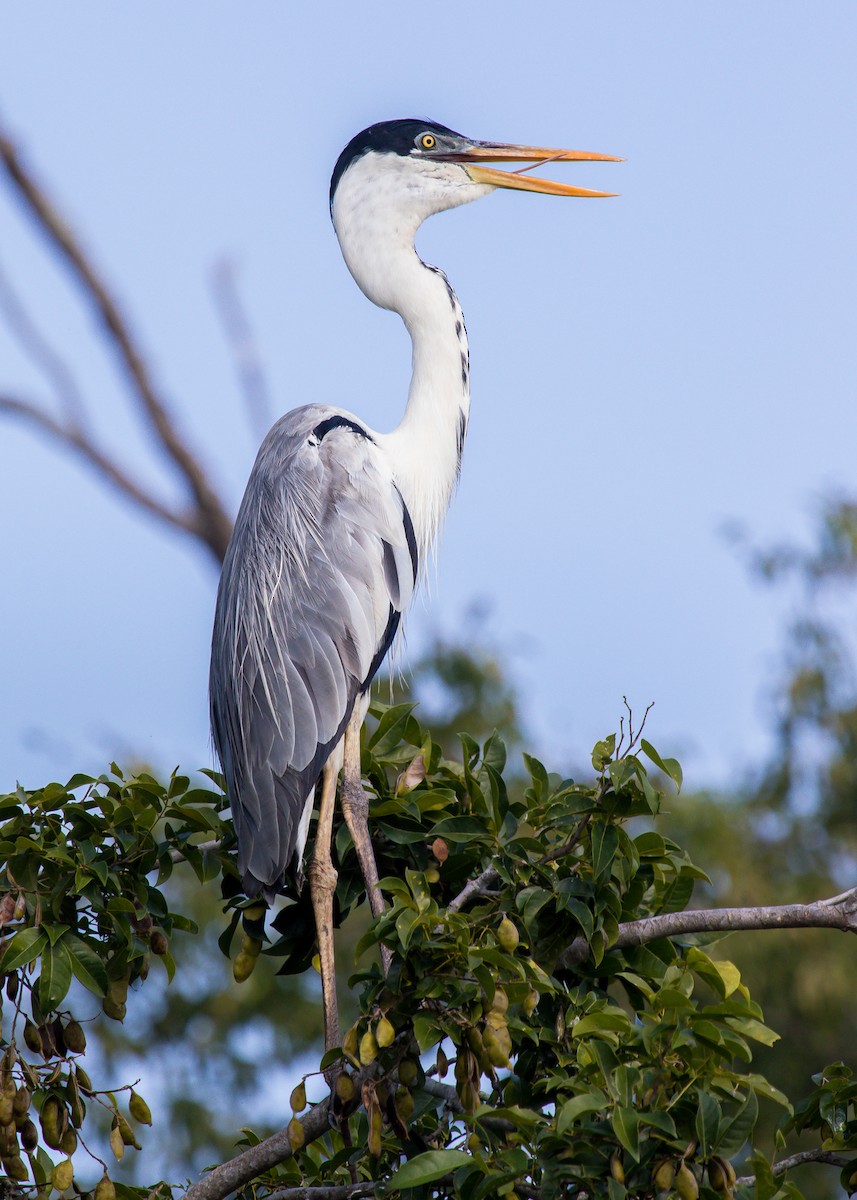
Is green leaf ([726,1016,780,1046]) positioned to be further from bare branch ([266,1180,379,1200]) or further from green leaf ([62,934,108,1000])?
green leaf ([62,934,108,1000])

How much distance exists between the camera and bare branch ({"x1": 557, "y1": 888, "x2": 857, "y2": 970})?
2.42m

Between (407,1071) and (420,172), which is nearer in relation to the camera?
(407,1071)

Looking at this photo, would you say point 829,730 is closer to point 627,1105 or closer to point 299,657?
point 299,657

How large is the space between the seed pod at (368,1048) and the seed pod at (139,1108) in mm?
552

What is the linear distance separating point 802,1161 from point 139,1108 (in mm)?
1235

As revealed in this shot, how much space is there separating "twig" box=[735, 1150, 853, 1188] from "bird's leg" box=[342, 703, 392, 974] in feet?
3.07

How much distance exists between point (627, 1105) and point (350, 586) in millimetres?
2148

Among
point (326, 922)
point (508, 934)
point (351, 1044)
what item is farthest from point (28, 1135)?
point (508, 934)

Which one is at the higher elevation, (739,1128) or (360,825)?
(360,825)

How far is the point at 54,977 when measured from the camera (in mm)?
2695

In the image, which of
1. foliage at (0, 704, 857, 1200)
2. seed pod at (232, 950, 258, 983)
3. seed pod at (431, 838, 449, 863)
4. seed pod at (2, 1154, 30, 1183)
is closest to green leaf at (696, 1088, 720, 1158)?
foliage at (0, 704, 857, 1200)

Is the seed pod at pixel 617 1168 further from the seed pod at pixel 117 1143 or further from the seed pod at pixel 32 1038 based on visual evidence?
the seed pod at pixel 32 1038

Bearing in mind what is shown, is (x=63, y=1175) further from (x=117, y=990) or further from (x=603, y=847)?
(x=603, y=847)

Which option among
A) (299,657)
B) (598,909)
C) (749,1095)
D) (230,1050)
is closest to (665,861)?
(598,909)
